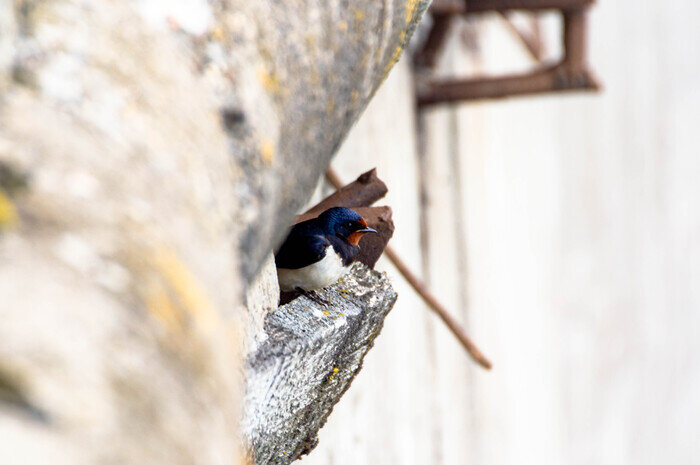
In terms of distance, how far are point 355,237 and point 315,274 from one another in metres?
0.14

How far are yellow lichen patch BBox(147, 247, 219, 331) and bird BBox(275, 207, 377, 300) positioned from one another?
2.18 ft

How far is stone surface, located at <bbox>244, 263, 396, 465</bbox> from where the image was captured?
1.04 meters

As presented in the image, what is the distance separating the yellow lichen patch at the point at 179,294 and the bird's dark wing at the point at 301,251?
2.53ft

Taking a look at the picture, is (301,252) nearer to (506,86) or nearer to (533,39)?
(506,86)

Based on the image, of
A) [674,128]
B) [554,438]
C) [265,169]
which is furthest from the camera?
[674,128]

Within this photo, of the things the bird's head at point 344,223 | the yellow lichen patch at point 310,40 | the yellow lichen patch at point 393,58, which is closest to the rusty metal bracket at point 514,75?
the bird's head at point 344,223

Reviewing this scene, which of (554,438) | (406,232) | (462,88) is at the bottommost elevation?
(554,438)

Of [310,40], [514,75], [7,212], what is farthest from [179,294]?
[514,75]

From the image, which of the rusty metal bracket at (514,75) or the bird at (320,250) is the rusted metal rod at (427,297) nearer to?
the bird at (320,250)

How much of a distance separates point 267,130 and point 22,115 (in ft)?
0.69

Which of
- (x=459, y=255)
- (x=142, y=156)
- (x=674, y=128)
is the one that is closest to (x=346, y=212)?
(x=142, y=156)

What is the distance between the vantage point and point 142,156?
0.57 m

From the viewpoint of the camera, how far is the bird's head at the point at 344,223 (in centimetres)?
146

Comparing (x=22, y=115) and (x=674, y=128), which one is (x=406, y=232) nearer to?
(x=22, y=115)
